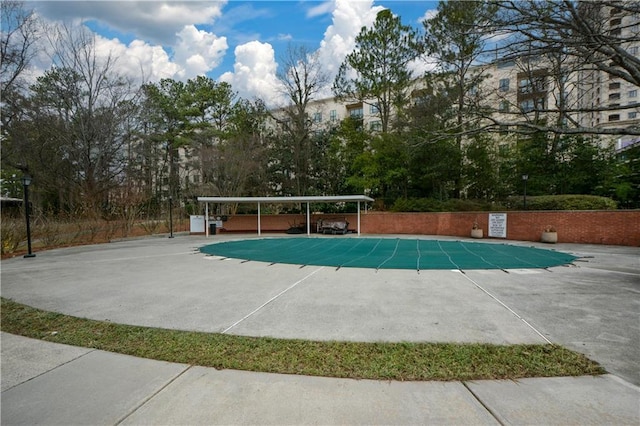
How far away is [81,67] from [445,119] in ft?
89.8

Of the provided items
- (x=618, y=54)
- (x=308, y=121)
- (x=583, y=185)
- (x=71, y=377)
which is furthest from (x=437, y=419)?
(x=308, y=121)

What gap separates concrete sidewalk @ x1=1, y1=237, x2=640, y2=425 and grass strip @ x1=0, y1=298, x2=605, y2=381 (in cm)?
14

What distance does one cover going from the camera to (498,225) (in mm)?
16766

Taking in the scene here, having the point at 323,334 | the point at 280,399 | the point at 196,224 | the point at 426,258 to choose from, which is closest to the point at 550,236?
the point at 426,258

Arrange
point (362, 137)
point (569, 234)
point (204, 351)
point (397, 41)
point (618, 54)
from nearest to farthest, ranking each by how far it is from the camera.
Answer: point (204, 351)
point (618, 54)
point (569, 234)
point (397, 41)
point (362, 137)

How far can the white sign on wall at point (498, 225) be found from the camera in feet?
54.5

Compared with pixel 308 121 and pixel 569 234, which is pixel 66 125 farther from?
pixel 569 234

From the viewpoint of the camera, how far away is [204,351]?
11.5ft

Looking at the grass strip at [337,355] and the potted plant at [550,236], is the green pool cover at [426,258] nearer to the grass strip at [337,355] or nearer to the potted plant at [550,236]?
the potted plant at [550,236]

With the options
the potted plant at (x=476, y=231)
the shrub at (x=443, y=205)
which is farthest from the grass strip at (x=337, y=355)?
the shrub at (x=443, y=205)

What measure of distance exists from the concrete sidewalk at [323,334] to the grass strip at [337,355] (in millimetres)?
142

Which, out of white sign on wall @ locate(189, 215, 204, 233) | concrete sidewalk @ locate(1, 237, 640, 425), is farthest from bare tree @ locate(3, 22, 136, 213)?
concrete sidewalk @ locate(1, 237, 640, 425)

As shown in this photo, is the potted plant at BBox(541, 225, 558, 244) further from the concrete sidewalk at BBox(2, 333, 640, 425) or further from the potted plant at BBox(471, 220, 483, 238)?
the concrete sidewalk at BBox(2, 333, 640, 425)

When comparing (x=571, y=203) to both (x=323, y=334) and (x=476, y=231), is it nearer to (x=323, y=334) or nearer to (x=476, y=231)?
(x=476, y=231)
